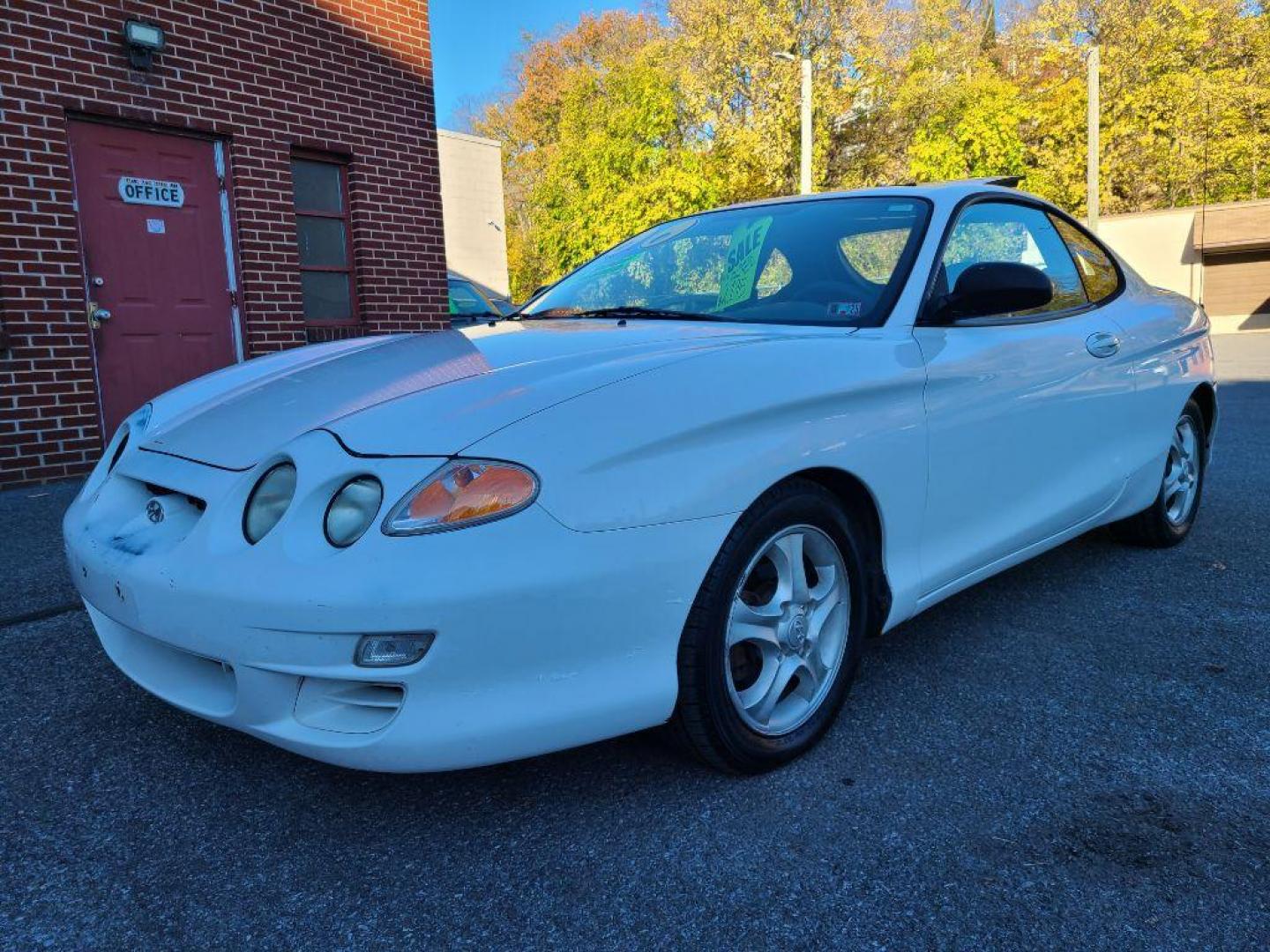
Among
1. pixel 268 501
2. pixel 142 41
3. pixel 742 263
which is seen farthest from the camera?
pixel 142 41

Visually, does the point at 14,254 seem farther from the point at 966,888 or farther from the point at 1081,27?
the point at 1081,27

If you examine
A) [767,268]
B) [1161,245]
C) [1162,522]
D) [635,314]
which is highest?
[1161,245]

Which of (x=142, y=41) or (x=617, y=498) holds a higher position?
(x=142, y=41)

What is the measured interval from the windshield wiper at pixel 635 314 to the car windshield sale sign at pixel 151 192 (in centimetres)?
439

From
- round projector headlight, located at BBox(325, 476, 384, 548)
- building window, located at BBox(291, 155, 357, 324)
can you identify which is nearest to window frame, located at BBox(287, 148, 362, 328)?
building window, located at BBox(291, 155, 357, 324)

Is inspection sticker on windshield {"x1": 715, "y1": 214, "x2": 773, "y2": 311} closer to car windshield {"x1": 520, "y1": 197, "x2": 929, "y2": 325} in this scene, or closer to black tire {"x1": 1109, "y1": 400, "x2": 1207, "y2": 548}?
car windshield {"x1": 520, "y1": 197, "x2": 929, "y2": 325}

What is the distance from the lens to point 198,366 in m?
6.43

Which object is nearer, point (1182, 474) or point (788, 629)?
point (788, 629)

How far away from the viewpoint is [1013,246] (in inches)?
124

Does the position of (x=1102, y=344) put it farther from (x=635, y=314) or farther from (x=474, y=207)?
(x=474, y=207)

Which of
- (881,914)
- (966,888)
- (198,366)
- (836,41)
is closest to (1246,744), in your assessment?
(966,888)

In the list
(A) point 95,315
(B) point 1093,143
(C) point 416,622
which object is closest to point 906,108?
(B) point 1093,143

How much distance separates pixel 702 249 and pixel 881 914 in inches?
83.7

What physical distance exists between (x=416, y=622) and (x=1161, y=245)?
101 ft
